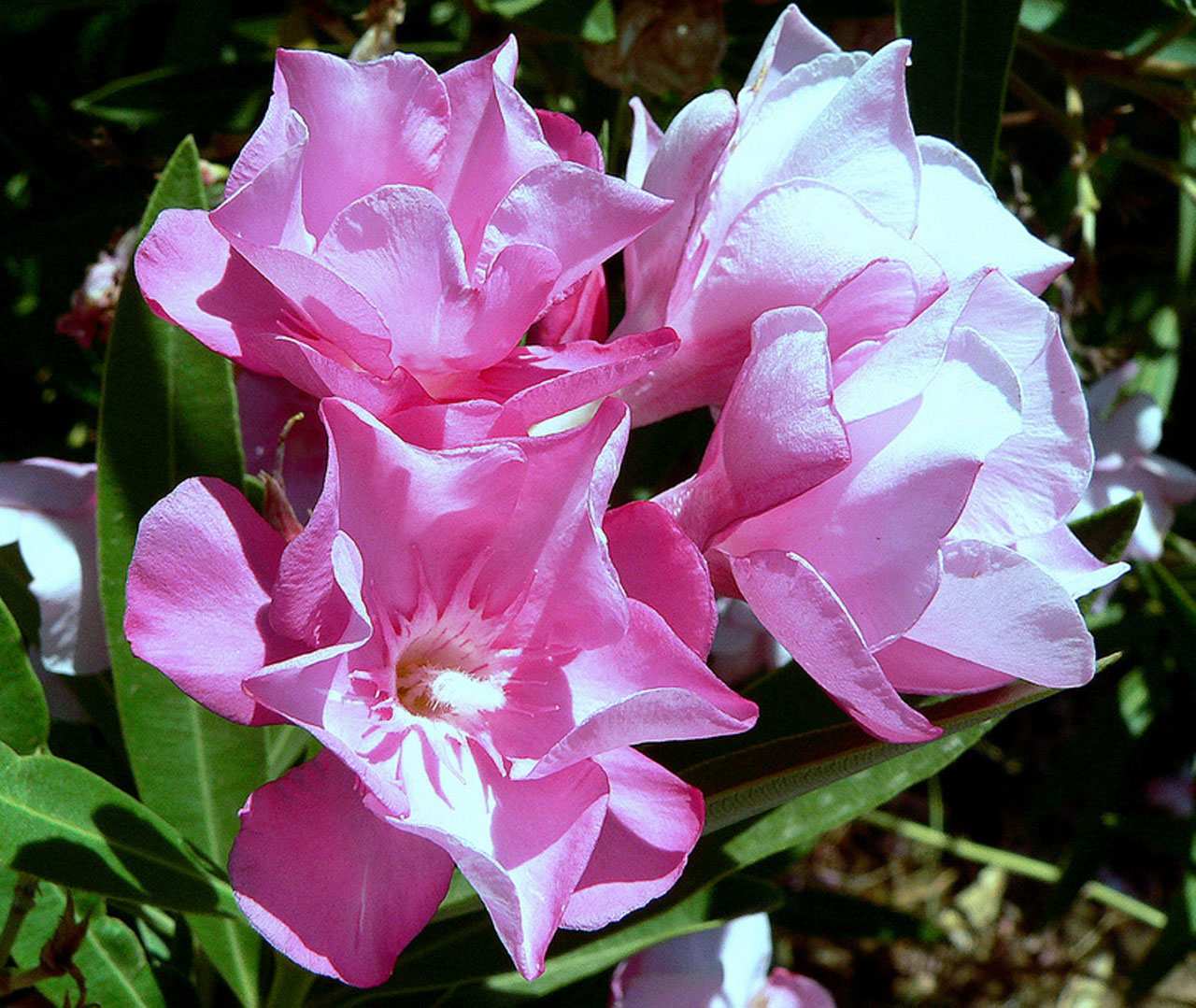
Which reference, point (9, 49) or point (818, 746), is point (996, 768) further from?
point (9, 49)

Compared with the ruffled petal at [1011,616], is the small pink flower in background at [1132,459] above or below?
below

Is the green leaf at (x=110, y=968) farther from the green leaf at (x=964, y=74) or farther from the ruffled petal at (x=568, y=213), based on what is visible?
the green leaf at (x=964, y=74)

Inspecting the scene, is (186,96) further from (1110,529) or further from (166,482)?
(1110,529)

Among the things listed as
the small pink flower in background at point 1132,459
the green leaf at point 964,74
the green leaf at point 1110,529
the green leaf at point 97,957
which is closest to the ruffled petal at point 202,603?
the green leaf at point 97,957

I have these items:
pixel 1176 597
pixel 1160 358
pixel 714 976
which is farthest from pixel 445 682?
pixel 1160 358

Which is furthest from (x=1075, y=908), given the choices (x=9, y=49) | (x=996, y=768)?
(x=9, y=49)

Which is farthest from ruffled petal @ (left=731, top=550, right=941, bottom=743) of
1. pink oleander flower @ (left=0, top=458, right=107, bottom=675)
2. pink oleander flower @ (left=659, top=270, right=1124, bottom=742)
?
pink oleander flower @ (left=0, top=458, right=107, bottom=675)

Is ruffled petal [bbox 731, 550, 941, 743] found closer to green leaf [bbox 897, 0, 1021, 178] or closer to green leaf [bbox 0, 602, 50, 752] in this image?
green leaf [bbox 0, 602, 50, 752]
